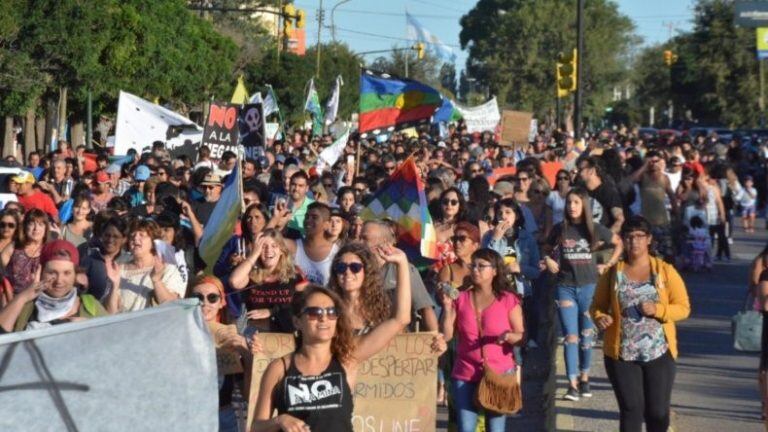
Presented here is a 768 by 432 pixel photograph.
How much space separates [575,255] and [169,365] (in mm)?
7046

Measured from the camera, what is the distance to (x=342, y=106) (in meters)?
72.3

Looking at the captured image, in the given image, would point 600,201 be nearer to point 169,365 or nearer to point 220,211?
point 220,211

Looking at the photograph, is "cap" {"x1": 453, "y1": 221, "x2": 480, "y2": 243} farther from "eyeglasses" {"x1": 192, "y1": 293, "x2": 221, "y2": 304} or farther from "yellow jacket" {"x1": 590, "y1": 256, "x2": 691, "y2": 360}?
"eyeglasses" {"x1": 192, "y1": 293, "x2": 221, "y2": 304}

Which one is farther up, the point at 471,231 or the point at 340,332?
the point at 471,231

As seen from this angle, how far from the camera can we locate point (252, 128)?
23.1 metres

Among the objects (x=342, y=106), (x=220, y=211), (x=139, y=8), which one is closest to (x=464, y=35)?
(x=342, y=106)

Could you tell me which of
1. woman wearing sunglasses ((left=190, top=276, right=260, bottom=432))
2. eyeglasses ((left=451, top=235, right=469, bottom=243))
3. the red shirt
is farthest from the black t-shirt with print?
the red shirt

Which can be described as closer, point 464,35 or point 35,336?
point 35,336

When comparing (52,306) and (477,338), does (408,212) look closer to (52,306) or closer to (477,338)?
(477,338)

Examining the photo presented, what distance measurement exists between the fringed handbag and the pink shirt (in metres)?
0.05

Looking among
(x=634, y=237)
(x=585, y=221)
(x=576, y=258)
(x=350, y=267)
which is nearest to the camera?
(x=350, y=267)

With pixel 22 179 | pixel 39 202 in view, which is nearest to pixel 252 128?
pixel 22 179

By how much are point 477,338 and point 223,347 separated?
1.48 m

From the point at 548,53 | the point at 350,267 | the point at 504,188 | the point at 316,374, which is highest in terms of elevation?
the point at 548,53
